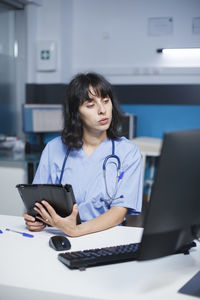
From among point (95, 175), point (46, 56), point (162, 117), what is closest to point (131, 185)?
Result: point (95, 175)

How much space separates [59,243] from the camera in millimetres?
1206

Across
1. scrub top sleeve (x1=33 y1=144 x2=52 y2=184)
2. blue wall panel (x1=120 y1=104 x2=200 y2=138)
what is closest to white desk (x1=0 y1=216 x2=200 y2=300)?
scrub top sleeve (x1=33 y1=144 x2=52 y2=184)

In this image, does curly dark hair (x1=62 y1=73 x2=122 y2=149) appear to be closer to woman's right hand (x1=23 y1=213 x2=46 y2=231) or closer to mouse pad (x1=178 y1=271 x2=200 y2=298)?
woman's right hand (x1=23 y1=213 x2=46 y2=231)

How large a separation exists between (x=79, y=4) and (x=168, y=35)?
42.3 inches

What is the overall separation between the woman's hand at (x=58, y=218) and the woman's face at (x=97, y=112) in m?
0.46

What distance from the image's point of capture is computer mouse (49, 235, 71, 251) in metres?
1.20

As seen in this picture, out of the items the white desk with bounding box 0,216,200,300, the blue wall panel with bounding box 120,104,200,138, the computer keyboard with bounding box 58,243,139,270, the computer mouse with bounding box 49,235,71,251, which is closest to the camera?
the white desk with bounding box 0,216,200,300

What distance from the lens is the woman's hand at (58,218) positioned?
1335mm

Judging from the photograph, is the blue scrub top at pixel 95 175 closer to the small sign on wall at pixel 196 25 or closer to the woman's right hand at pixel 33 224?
the woman's right hand at pixel 33 224

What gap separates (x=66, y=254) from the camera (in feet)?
3.67

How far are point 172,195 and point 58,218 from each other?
60 centimetres

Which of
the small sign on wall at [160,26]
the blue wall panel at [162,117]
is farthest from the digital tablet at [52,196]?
the small sign on wall at [160,26]

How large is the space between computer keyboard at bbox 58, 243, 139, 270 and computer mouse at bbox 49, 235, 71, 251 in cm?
7

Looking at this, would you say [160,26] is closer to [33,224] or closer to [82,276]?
[33,224]
